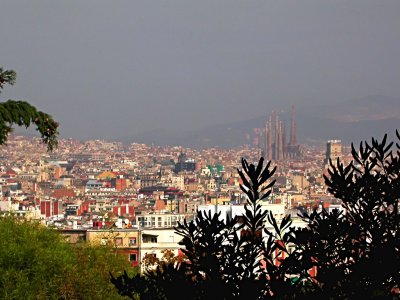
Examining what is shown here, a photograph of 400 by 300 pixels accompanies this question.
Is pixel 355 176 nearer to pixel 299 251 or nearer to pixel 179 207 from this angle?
pixel 299 251

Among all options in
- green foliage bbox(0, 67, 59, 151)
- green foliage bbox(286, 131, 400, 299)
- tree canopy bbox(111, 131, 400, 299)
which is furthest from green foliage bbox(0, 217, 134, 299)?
tree canopy bbox(111, 131, 400, 299)

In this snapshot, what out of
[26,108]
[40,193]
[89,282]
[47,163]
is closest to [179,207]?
[40,193]

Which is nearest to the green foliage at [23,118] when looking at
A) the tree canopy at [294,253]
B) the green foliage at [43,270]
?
the tree canopy at [294,253]

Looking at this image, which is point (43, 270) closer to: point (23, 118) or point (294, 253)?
point (23, 118)

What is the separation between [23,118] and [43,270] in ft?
32.9

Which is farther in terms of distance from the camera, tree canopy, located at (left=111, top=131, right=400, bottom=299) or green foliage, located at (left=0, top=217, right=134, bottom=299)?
green foliage, located at (left=0, top=217, right=134, bottom=299)

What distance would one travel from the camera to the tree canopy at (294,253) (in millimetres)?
5980

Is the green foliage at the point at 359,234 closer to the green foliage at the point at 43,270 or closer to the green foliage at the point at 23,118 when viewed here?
the green foliage at the point at 23,118

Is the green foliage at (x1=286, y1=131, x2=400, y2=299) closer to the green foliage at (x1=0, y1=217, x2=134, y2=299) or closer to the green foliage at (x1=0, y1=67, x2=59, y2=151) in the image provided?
the green foliage at (x1=0, y1=67, x2=59, y2=151)

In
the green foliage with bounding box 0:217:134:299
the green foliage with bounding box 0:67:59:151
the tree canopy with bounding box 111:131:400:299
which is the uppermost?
the green foliage with bounding box 0:67:59:151

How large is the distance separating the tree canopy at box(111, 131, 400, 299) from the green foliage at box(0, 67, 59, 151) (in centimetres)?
144

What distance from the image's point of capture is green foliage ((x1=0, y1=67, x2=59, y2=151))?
7.33 meters

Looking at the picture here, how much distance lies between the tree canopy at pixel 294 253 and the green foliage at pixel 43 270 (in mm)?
9875

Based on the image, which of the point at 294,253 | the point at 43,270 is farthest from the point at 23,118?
the point at 43,270
